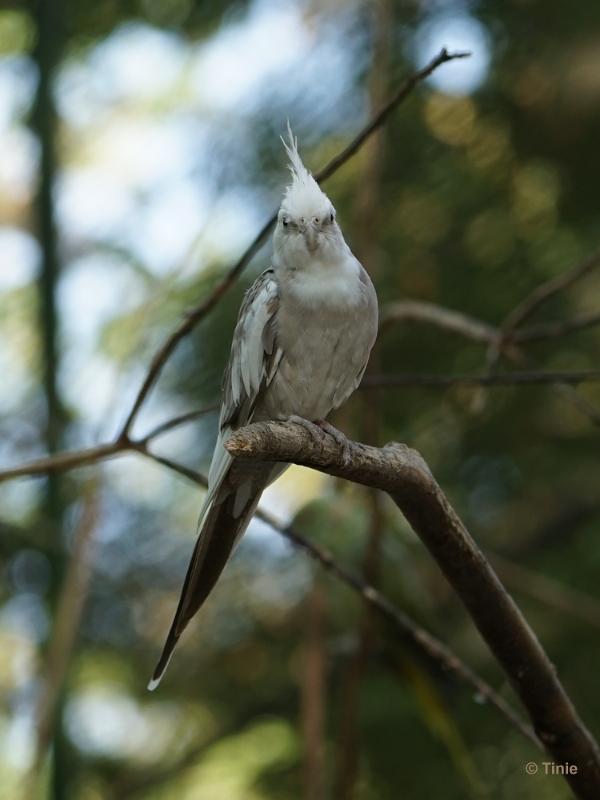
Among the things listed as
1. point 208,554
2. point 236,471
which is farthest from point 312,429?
point 208,554

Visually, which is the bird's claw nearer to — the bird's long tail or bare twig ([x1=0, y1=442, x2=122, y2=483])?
the bird's long tail

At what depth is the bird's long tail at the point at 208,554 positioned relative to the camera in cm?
201

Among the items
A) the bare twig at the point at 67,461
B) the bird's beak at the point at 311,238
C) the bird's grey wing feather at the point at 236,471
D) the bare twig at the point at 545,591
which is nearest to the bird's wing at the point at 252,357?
the bird's grey wing feather at the point at 236,471

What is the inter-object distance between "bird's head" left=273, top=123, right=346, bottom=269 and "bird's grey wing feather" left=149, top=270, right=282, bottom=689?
90 mm

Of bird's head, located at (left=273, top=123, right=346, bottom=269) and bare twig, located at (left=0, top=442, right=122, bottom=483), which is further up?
bird's head, located at (left=273, top=123, right=346, bottom=269)

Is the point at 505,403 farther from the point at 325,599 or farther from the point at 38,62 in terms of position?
the point at 38,62

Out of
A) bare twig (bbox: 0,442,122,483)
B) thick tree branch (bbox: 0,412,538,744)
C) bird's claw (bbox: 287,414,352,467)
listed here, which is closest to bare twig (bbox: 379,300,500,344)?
bird's claw (bbox: 287,414,352,467)

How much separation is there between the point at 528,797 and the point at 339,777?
1.02 metres

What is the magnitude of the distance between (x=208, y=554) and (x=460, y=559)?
585mm

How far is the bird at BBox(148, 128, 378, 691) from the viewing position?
2.29m

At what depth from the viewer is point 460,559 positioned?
5.97ft

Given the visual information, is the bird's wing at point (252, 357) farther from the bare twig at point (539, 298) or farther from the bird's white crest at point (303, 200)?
the bare twig at point (539, 298)

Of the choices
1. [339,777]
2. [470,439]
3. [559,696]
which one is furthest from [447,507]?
[470,439]

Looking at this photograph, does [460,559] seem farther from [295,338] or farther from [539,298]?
[539,298]
